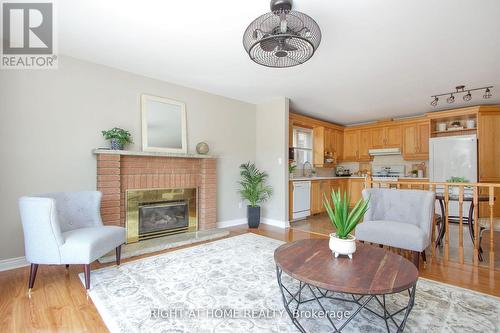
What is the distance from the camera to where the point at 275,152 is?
4.77 m

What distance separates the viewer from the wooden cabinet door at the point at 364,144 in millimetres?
6590

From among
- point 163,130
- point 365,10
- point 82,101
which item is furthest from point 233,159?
point 365,10

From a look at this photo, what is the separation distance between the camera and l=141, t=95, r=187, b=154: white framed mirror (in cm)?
360

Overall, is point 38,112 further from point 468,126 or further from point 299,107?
point 468,126

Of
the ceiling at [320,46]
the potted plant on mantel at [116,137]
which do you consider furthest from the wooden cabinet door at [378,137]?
the potted plant on mantel at [116,137]

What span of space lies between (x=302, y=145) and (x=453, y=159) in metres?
3.10

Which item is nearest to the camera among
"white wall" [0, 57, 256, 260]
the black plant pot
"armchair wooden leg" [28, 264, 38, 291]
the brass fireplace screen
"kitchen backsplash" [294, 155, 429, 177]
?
"armchair wooden leg" [28, 264, 38, 291]

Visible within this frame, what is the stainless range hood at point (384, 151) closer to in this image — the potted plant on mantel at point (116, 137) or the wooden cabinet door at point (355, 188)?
the wooden cabinet door at point (355, 188)

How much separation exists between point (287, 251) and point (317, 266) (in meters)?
Answer: 0.32

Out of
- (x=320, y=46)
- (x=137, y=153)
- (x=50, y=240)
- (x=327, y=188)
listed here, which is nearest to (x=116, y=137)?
(x=137, y=153)

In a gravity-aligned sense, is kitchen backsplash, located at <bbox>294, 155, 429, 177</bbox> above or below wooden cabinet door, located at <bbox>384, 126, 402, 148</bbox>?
below

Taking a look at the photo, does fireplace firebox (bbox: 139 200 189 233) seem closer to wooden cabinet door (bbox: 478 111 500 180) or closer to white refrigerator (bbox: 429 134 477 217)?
white refrigerator (bbox: 429 134 477 217)

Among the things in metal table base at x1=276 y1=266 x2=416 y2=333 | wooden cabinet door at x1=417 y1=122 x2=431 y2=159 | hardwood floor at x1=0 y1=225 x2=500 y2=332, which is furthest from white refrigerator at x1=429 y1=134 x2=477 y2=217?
metal table base at x1=276 y1=266 x2=416 y2=333

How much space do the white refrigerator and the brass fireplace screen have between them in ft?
15.9
